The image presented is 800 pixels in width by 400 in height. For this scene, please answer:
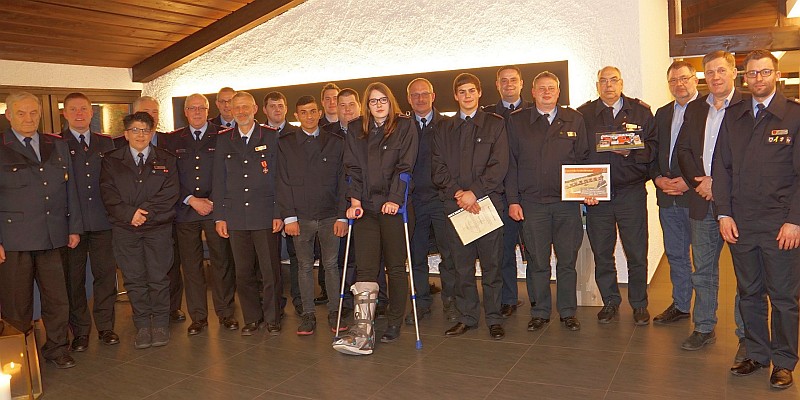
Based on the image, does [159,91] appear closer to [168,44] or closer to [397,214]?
[168,44]

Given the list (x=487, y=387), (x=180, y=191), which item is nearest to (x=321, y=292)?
(x=180, y=191)

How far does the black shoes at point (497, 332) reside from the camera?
4.59 meters

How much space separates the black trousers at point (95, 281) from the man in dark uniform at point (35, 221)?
11.8 inches

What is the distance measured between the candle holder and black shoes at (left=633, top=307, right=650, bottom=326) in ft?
13.0

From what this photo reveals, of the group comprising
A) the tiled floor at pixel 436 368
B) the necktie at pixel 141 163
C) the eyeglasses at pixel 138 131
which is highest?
the eyeglasses at pixel 138 131

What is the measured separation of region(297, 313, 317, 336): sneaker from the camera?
4887mm

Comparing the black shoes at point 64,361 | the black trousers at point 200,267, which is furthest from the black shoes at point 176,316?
the black shoes at point 64,361

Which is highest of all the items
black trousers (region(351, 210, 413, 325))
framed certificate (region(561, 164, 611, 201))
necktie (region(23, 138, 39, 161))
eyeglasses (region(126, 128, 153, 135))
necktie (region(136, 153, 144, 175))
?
eyeglasses (region(126, 128, 153, 135))

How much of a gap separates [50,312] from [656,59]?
20.1 ft

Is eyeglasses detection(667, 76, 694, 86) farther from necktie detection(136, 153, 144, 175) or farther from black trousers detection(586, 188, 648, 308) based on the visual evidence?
necktie detection(136, 153, 144, 175)

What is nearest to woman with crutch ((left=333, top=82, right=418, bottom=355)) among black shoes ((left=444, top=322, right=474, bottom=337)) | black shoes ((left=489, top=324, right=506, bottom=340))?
black shoes ((left=444, top=322, right=474, bottom=337))

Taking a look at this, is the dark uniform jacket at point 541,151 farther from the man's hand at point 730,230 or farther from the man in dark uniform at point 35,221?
the man in dark uniform at point 35,221

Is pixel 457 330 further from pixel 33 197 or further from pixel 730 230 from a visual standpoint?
pixel 33 197

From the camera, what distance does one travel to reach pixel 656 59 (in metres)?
6.95
